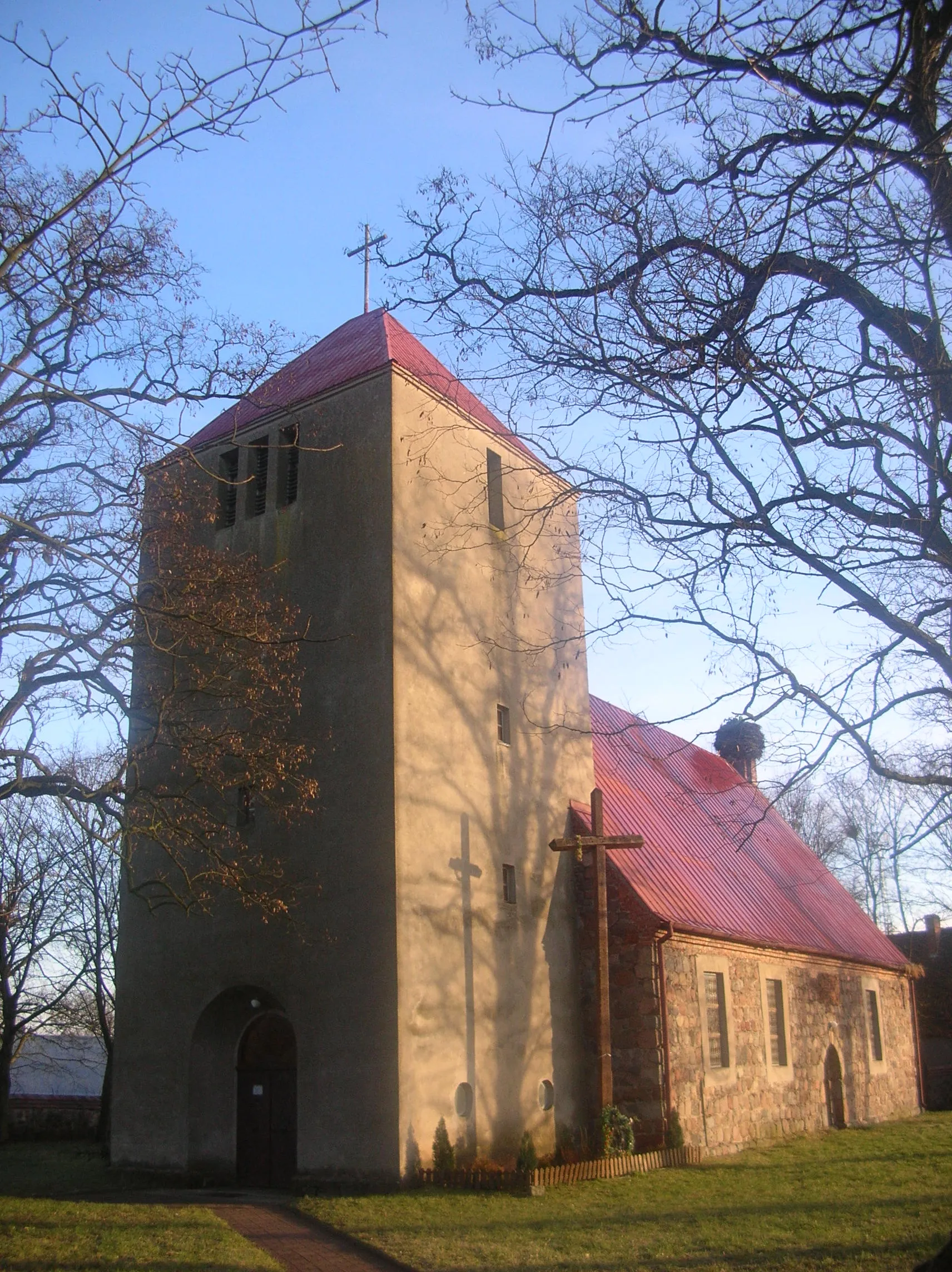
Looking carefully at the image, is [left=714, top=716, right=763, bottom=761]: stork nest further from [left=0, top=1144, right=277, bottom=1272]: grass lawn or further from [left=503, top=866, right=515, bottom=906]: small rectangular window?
[left=0, top=1144, right=277, bottom=1272]: grass lawn

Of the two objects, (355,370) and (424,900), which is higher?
(355,370)

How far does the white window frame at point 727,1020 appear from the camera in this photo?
708 inches

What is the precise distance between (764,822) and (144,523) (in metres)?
20.3

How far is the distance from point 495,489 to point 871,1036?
54.2 feet

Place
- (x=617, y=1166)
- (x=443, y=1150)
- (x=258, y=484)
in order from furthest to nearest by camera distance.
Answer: (x=258, y=484)
(x=617, y=1166)
(x=443, y=1150)

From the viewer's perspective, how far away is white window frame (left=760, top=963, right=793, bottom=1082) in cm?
2028

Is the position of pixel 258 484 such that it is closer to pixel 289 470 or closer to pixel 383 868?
pixel 289 470

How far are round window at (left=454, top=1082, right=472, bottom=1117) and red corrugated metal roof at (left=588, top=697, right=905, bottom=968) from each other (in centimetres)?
424

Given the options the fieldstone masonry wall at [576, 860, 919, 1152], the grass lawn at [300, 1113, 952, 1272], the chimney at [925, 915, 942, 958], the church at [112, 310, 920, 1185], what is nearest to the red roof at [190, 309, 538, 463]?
the church at [112, 310, 920, 1185]

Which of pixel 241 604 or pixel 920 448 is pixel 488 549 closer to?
pixel 241 604

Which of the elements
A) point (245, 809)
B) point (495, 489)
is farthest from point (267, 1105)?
point (495, 489)

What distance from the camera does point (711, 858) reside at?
22.3m

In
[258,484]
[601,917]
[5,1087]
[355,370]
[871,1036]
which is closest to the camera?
[601,917]

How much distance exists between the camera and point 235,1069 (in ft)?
50.6
